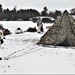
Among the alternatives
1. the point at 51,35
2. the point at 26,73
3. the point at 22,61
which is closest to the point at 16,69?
the point at 26,73

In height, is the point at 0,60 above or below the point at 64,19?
below

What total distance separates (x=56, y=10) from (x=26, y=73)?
327 feet

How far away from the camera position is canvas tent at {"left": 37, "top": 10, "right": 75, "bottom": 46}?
1558cm

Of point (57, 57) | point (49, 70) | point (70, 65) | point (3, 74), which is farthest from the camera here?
point (57, 57)

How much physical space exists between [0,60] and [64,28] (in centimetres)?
633

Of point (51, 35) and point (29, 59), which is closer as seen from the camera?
point (29, 59)

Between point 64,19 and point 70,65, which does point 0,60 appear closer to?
point 70,65

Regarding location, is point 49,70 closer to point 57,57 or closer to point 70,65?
point 70,65

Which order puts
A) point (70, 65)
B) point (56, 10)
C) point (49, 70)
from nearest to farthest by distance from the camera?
point (49, 70) < point (70, 65) < point (56, 10)

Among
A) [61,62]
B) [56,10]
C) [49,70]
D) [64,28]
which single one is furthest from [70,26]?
[56,10]

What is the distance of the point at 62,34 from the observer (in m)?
15.8

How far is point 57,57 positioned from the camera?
11547mm

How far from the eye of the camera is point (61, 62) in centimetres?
1036

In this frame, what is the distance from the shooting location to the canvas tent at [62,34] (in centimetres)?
1558
